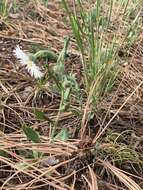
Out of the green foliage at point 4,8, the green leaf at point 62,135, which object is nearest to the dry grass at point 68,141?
the green leaf at point 62,135

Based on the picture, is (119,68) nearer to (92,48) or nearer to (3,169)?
(92,48)

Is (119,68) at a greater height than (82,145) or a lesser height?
greater

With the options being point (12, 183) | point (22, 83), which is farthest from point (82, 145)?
point (22, 83)

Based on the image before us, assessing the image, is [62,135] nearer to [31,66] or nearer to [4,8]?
[31,66]

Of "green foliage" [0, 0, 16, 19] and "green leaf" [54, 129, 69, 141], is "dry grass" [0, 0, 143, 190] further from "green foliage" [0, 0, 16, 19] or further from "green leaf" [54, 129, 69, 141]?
"green foliage" [0, 0, 16, 19]

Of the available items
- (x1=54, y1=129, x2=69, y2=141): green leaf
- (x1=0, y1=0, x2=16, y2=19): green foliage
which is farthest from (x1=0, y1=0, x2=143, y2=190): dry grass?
(x1=0, y1=0, x2=16, y2=19): green foliage

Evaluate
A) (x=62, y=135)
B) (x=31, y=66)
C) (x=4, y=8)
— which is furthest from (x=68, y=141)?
(x=4, y=8)
